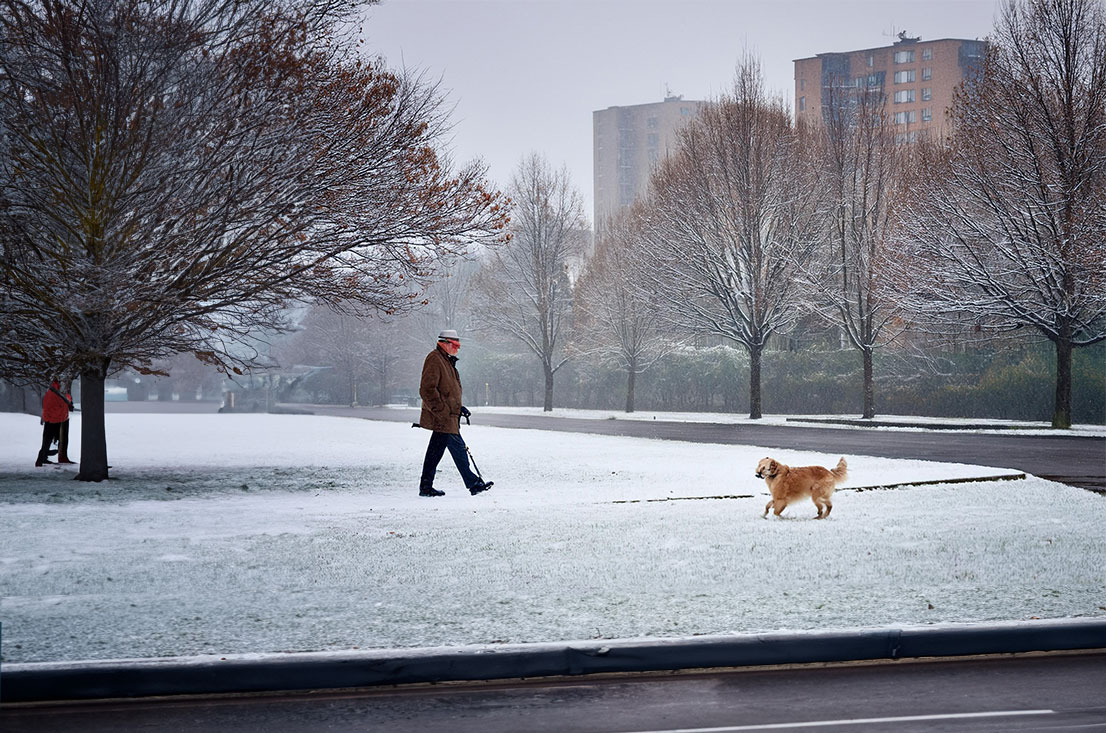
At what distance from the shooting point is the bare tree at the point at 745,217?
37.4 meters

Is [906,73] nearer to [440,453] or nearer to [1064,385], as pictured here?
[1064,385]

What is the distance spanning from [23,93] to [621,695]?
13.1m

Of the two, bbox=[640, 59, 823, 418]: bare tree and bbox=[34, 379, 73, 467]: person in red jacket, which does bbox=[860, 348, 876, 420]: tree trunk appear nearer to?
bbox=[640, 59, 823, 418]: bare tree

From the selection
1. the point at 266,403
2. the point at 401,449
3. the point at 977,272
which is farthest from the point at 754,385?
the point at 266,403

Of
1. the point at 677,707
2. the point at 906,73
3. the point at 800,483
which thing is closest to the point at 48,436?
the point at 800,483

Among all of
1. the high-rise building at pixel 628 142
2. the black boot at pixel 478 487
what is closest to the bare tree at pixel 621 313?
the black boot at pixel 478 487

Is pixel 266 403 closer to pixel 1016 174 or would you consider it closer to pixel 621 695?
pixel 1016 174

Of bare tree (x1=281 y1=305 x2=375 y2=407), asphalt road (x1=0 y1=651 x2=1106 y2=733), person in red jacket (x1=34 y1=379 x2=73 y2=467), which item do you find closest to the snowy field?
asphalt road (x1=0 y1=651 x2=1106 y2=733)

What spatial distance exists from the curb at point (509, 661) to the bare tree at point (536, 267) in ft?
142

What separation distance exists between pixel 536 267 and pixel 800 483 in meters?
41.2

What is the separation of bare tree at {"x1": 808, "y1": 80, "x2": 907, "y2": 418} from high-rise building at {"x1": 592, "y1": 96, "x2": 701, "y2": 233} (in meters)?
113

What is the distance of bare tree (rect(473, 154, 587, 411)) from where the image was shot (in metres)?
49.9

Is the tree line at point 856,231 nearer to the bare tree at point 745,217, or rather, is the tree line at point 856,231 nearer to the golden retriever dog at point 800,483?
the bare tree at point 745,217

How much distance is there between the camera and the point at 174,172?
46.3 ft
